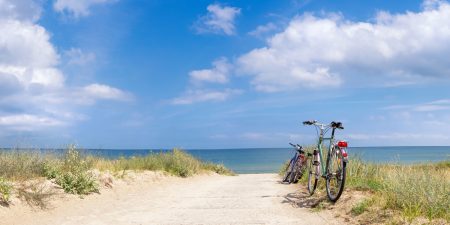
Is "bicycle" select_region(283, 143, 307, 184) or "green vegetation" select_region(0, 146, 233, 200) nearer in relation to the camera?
"green vegetation" select_region(0, 146, 233, 200)

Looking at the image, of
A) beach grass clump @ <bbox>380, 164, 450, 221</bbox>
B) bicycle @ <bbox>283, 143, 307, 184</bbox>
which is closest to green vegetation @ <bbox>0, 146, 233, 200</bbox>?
bicycle @ <bbox>283, 143, 307, 184</bbox>

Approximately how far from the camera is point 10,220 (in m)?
8.77

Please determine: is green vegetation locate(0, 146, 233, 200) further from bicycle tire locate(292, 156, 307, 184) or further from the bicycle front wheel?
bicycle tire locate(292, 156, 307, 184)

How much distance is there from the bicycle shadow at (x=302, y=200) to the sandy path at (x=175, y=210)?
110 millimetres

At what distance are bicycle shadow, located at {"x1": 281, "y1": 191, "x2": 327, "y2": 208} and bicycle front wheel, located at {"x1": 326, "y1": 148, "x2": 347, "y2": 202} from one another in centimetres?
38

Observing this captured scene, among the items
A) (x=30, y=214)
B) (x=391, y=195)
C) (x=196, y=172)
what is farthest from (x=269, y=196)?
(x=196, y=172)

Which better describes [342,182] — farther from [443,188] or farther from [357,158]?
[357,158]

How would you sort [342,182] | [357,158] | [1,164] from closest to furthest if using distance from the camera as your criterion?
[342,182] < [1,164] < [357,158]

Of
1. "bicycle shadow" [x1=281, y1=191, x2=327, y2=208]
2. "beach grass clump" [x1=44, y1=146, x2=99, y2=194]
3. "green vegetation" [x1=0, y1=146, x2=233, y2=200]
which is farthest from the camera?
"beach grass clump" [x1=44, y1=146, x2=99, y2=194]

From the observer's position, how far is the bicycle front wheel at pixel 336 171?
30.8ft

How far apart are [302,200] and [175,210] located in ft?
10.0

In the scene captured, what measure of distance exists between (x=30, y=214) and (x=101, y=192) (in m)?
3.54

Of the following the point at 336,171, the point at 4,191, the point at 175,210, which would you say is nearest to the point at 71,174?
the point at 4,191

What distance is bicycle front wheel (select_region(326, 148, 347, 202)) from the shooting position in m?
9.38
